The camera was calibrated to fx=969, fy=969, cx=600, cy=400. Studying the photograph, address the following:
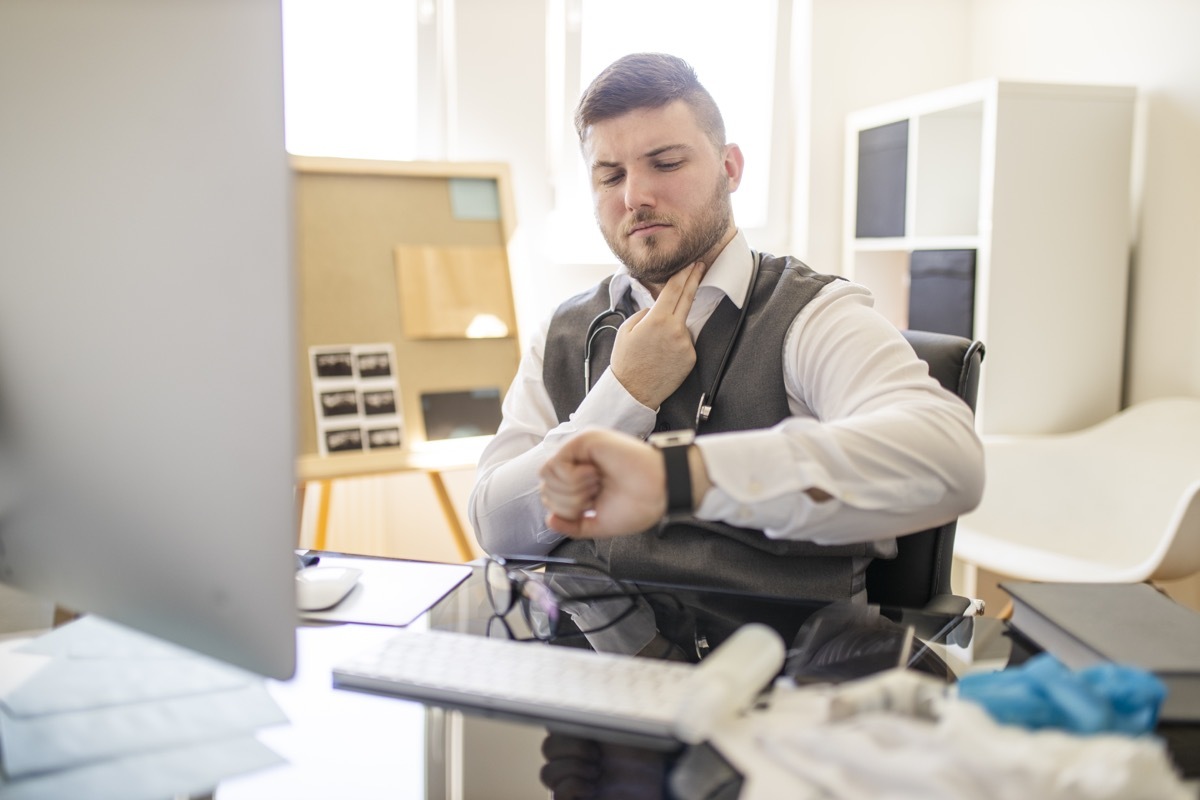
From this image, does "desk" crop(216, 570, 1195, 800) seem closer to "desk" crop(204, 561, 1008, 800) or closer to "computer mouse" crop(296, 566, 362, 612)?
"desk" crop(204, 561, 1008, 800)

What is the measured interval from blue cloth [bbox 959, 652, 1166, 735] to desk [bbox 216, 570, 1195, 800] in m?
0.07

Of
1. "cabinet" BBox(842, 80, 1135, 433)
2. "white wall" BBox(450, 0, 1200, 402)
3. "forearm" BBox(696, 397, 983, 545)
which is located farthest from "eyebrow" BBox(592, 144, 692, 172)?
"cabinet" BBox(842, 80, 1135, 433)

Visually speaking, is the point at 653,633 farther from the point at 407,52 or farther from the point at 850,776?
the point at 407,52

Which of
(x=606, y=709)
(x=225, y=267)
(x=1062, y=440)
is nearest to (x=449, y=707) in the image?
(x=606, y=709)

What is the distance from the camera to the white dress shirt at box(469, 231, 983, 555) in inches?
33.6

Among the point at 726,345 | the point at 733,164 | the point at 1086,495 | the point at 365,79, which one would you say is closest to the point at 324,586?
the point at 726,345

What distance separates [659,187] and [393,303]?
106cm

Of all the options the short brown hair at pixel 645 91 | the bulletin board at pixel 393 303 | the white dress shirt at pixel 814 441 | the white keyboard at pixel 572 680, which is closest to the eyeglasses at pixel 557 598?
the white keyboard at pixel 572 680

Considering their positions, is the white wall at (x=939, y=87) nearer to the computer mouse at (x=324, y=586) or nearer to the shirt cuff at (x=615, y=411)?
the shirt cuff at (x=615, y=411)

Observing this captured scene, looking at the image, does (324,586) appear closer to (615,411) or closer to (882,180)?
(615,411)

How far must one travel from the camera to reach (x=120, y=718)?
0.79 meters

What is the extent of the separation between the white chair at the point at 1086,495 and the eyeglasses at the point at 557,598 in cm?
128

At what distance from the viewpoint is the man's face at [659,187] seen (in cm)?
142

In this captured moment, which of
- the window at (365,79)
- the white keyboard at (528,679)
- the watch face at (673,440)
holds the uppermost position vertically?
the window at (365,79)
